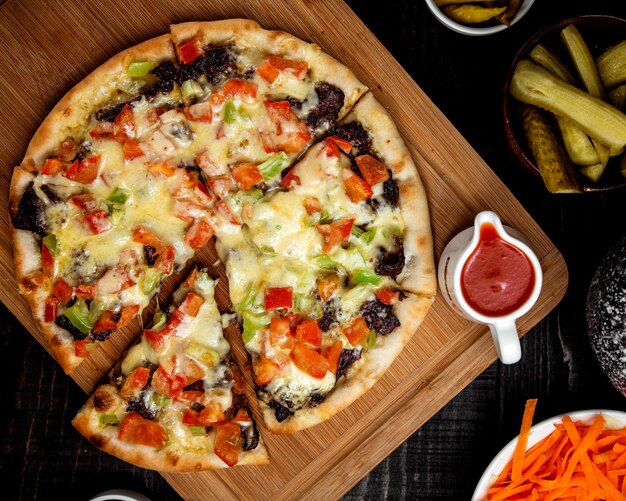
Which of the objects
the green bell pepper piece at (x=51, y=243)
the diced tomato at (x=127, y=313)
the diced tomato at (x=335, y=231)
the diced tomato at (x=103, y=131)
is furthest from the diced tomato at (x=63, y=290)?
the diced tomato at (x=335, y=231)

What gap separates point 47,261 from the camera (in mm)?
3945

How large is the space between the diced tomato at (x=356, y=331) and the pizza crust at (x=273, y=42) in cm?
128

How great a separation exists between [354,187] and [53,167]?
169 cm

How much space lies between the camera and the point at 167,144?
12.9ft

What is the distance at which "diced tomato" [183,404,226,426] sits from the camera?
4055mm

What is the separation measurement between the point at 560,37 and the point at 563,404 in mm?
2211

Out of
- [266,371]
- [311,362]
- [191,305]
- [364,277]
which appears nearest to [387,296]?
[364,277]

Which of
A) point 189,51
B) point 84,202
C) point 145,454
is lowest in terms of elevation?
point 145,454

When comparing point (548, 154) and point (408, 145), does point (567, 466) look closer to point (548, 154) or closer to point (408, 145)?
point (548, 154)

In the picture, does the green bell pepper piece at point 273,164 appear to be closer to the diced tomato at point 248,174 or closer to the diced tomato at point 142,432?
the diced tomato at point 248,174

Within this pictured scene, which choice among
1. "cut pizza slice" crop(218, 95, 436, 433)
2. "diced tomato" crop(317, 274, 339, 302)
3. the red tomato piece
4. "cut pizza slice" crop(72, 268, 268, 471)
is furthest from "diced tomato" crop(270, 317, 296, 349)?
the red tomato piece

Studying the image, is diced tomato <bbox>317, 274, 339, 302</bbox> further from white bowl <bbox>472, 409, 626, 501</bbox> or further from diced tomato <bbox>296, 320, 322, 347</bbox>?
white bowl <bbox>472, 409, 626, 501</bbox>

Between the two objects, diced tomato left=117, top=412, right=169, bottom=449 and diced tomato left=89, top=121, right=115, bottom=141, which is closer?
diced tomato left=89, top=121, right=115, bottom=141

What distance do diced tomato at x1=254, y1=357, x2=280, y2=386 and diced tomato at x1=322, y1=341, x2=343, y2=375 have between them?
0.29m
